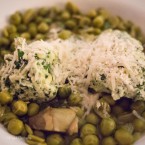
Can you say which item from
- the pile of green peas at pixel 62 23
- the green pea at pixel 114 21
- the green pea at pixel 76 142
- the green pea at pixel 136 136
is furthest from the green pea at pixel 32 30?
the green pea at pixel 136 136

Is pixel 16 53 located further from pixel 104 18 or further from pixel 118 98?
pixel 104 18

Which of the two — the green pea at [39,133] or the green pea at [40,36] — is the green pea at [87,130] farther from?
the green pea at [40,36]

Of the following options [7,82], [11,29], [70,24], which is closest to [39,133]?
[7,82]

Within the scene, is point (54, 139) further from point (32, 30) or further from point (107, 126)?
point (32, 30)

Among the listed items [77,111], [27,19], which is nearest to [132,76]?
[77,111]

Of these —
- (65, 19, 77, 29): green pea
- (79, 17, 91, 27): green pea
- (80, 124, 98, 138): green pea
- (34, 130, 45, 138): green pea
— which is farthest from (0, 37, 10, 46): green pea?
(80, 124, 98, 138): green pea

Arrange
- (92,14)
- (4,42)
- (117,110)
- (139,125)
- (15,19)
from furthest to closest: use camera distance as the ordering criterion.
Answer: (92,14)
(15,19)
(4,42)
(117,110)
(139,125)

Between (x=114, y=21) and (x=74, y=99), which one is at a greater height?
(x=114, y=21)
